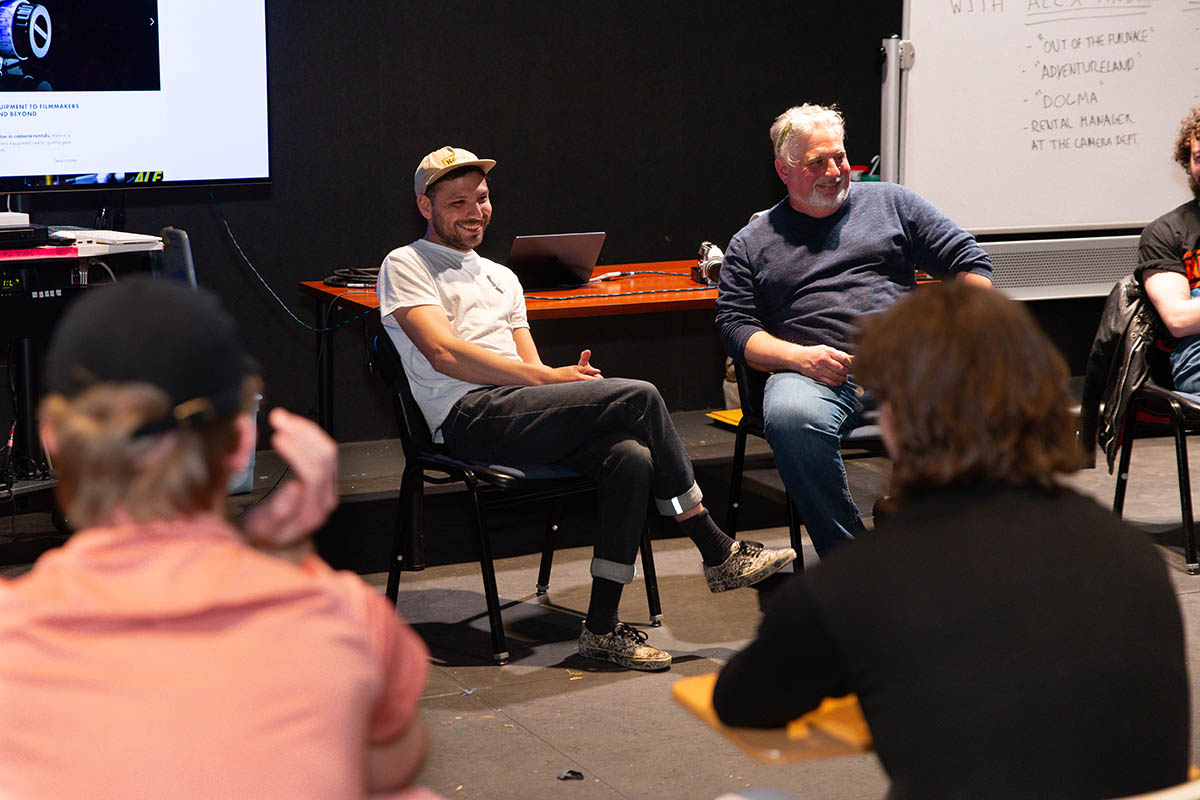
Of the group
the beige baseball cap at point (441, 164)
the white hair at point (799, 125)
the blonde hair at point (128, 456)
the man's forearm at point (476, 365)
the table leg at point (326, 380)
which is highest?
the white hair at point (799, 125)

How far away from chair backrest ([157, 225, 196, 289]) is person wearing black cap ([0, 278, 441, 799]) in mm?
3353

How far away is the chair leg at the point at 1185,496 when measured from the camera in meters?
3.67

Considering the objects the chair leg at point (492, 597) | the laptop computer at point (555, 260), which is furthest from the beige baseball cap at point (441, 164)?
the chair leg at point (492, 597)

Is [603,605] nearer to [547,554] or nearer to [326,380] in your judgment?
[547,554]

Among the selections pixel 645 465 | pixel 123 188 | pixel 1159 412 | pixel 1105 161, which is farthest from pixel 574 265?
pixel 1105 161

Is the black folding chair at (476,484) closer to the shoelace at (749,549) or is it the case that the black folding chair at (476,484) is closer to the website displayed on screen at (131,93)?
the shoelace at (749,549)

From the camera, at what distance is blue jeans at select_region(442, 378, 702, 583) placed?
10.2ft

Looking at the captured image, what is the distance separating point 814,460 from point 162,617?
2.47 metres

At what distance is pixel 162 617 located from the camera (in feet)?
3.04

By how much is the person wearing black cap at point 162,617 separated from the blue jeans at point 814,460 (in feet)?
7.72

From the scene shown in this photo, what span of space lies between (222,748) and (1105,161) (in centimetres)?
494

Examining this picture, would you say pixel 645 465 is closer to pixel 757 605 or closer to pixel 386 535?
pixel 757 605

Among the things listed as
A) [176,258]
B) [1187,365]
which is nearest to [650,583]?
[1187,365]

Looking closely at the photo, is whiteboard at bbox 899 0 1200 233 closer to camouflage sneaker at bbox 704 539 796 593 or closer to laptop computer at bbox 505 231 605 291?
laptop computer at bbox 505 231 605 291
